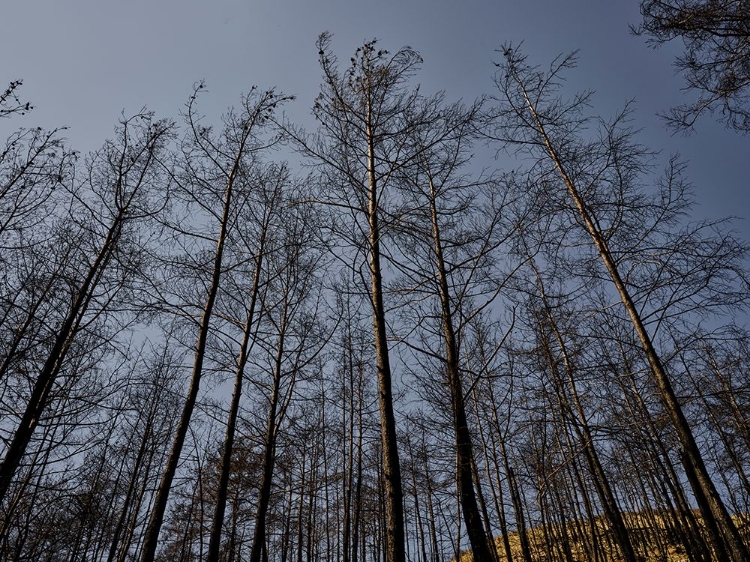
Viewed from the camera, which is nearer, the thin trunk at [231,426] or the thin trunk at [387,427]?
the thin trunk at [387,427]

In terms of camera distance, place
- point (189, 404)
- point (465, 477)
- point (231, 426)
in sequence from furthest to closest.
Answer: point (231, 426), point (189, 404), point (465, 477)

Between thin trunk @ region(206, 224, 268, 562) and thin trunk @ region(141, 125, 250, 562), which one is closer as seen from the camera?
thin trunk @ region(141, 125, 250, 562)

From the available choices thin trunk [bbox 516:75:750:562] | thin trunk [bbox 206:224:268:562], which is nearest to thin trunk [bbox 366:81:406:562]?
thin trunk [bbox 206:224:268:562]

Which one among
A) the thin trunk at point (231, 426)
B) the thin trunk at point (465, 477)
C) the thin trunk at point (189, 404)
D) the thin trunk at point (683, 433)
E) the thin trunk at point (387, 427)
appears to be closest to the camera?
the thin trunk at point (387, 427)

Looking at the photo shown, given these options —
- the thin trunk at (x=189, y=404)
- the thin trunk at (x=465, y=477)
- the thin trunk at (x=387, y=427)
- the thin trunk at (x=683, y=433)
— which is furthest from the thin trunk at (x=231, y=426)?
the thin trunk at (x=683, y=433)

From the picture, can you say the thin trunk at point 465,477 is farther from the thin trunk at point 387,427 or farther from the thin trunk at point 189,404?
the thin trunk at point 189,404

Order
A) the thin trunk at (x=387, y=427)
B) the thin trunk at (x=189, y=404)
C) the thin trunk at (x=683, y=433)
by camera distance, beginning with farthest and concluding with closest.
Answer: the thin trunk at (x=683, y=433)
the thin trunk at (x=189, y=404)
the thin trunk at (x=387, y=427)

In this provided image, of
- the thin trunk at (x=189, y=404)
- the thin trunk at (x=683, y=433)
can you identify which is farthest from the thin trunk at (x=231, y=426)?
the thin trunk at (x=683, y=433)

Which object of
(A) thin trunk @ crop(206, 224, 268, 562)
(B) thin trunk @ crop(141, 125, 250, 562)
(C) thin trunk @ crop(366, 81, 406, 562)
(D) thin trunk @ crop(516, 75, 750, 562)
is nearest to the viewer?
(C) thin trunk @ crop(366, 81, 406, 562)

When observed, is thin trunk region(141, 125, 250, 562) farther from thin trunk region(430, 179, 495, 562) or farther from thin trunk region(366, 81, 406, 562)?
thin trunk region(430, 179, 495, 562)

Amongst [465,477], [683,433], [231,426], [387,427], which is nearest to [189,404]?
[231,426]

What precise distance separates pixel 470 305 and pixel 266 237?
4.56m

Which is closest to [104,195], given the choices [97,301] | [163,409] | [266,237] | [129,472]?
[97,301]

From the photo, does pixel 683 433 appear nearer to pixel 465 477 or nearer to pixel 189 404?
pixel 465 477
